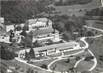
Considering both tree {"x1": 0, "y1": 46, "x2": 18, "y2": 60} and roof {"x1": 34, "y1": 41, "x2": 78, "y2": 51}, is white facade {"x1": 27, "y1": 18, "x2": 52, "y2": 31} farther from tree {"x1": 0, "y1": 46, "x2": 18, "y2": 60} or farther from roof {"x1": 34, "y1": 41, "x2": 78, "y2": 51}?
tree {"x1": 0, "y1": 46, "x2": 18, "y2": 60}

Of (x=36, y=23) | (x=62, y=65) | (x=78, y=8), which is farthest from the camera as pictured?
(x=78, y=8)

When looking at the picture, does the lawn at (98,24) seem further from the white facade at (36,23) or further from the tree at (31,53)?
the tree at (31,53)

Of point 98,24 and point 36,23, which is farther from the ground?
point 36,23

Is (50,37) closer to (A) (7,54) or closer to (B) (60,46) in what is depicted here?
(B) (60,46)

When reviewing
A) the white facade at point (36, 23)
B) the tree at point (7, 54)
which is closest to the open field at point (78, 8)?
the white facade at point (36, 23)

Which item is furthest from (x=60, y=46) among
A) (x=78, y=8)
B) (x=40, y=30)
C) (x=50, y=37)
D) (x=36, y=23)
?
(x=78, y=8)

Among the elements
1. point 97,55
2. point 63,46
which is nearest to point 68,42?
point 63,46

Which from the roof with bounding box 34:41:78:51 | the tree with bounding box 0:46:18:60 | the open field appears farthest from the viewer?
the open field

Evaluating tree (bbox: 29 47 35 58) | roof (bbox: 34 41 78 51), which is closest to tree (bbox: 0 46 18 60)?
tree (bbox: 29 47 35 58)

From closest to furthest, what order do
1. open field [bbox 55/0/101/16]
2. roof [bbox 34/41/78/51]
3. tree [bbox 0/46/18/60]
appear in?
tree [bbox 0/46/18/60]
roof [bbox 34/41/78/51]
open field [bbox 55/0/101/16]

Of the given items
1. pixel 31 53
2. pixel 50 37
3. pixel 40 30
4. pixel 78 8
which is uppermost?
pixel 78 8
